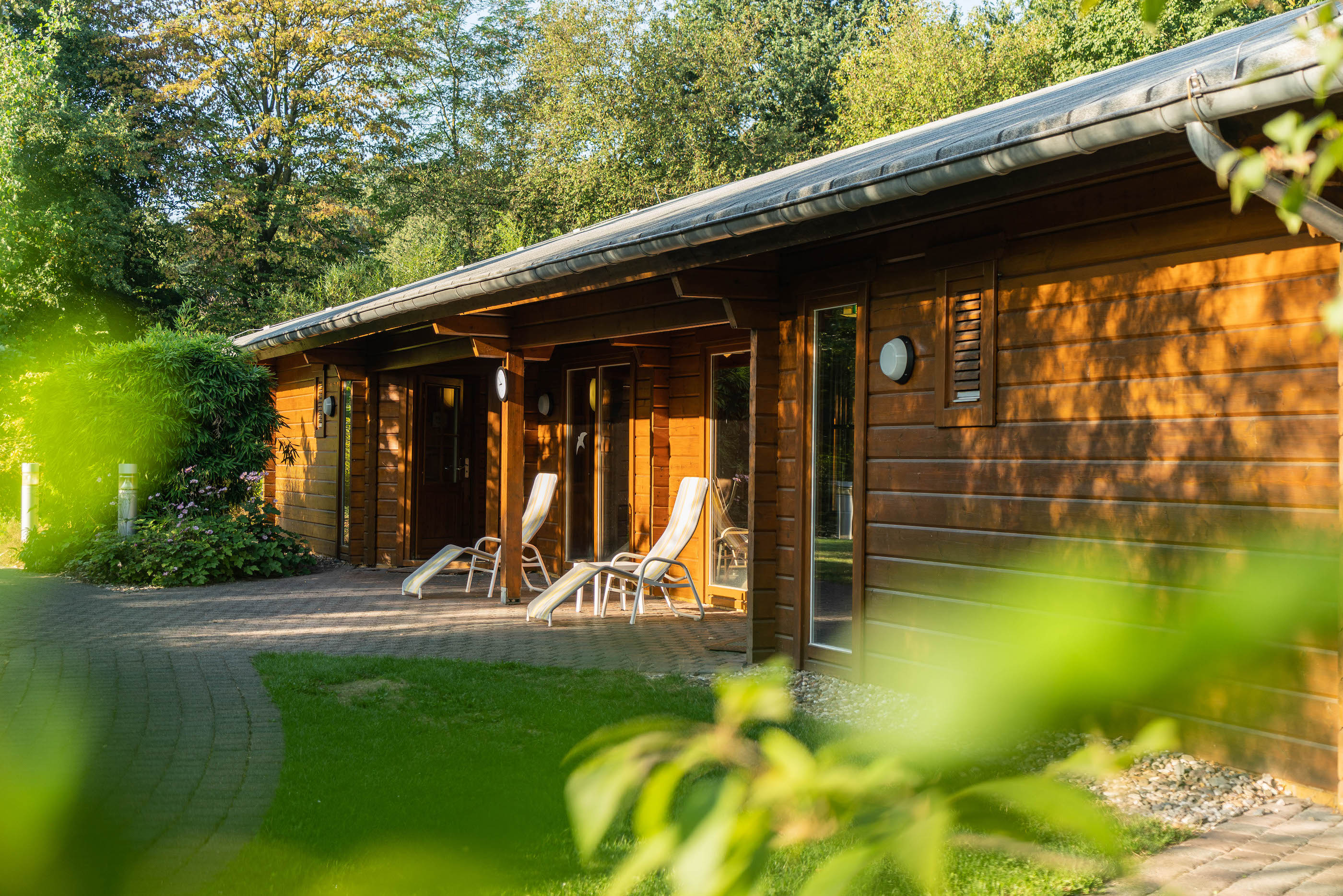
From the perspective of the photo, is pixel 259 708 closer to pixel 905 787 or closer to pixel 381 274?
pixel 905 787

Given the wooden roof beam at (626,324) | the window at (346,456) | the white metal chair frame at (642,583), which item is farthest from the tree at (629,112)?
the wooden roof beam at (626,324)

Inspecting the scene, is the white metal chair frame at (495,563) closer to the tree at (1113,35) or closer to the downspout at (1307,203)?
the downspout at (1307,203)

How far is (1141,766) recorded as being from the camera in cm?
378

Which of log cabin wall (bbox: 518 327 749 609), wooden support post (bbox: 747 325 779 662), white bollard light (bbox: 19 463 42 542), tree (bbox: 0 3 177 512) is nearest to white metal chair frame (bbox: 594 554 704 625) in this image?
log cabin wall (bbox: 518 327 749 609)

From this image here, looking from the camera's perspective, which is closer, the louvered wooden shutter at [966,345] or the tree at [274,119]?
the louvered wooden shutter at [966,345]

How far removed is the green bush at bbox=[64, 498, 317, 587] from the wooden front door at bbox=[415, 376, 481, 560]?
1.41 meters

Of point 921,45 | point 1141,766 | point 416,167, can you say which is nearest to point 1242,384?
point 1141,766

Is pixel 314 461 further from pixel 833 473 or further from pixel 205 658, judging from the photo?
pixel 833 473

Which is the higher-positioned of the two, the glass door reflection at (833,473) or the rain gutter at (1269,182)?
the rain gutter at (1269,182)

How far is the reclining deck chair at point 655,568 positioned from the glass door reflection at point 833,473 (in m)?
2.03

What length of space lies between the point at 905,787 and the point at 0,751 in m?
4.77

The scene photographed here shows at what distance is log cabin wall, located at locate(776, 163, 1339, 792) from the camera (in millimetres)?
3959

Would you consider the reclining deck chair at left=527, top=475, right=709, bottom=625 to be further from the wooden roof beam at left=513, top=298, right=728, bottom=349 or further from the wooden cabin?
the wooden roof beam at left=513, top=298, right=728, bottom=349

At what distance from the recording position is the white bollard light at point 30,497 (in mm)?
12930
